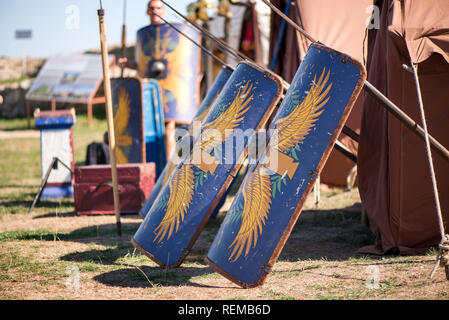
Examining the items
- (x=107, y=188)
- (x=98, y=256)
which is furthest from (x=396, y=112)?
(x=107, y=188)

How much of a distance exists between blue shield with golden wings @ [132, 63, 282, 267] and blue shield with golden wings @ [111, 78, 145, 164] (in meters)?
2.84

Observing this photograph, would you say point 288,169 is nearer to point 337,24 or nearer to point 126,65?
point 337,24

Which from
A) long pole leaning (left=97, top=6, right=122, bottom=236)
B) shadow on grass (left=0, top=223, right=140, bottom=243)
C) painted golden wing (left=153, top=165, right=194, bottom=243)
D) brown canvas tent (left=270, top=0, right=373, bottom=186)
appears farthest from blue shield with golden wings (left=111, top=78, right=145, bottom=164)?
painted golden wing (left=153, top=165, right=194, bottom=243)

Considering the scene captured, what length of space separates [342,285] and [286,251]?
3.55ft

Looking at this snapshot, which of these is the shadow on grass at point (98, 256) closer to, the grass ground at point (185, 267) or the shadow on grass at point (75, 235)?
the grass ground at point (185, 267)

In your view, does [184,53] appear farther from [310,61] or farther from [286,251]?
[310,61]

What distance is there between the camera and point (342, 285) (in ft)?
11.3

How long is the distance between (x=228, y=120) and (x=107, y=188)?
9.16 ft

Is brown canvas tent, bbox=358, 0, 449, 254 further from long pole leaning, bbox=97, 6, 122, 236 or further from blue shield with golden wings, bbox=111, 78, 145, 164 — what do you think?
blue shield with golden wings, bbox=111, 78, 145, 164

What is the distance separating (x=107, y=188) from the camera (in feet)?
20.8

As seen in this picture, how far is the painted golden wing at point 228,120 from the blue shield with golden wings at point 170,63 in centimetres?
372

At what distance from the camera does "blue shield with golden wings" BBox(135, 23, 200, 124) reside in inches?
299

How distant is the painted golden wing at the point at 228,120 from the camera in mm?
3836

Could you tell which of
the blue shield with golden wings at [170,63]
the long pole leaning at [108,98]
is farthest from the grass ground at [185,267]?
the blue shield with golden wings at [170,63]
